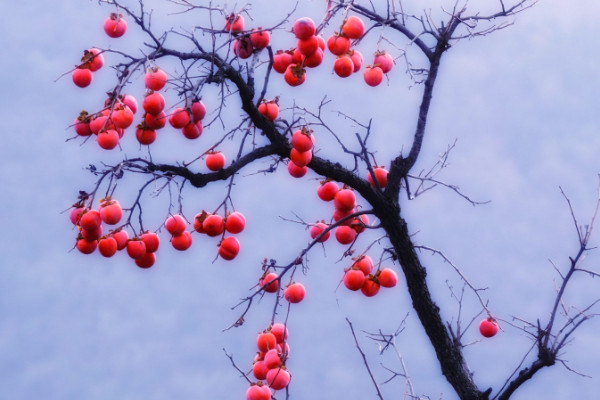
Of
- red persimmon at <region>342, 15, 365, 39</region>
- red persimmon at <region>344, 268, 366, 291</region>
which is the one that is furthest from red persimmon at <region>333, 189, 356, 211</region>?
red persimmon at <region>342, 15, 365, 39</region>

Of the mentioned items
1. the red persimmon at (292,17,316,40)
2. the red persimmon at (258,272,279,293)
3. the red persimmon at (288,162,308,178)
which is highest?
the red persimmon at (292,17,316,40)

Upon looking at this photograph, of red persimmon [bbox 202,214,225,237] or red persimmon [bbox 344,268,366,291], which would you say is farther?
red persimmon [bbox 344,268,366,291]

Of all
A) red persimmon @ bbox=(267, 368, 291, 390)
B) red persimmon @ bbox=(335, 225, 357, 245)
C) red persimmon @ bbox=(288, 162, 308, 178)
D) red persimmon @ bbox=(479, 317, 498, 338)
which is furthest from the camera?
red persimmon @ bbox=(479, 317, 498, 338)

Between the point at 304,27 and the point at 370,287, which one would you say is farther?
the point at 370,287

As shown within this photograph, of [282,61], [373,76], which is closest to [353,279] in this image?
[373,76]

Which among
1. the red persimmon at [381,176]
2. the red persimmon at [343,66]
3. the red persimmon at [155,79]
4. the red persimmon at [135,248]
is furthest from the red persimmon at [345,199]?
the red persimmon at [155,79]

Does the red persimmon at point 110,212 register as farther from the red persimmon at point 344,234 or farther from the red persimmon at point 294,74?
the red persimmon at point 344,234

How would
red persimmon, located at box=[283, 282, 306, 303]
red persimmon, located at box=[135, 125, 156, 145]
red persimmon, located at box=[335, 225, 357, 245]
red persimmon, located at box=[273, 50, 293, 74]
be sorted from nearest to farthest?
red persimmon, located at box=[135, 125, 156, 145] < red persimmon, located at box=[273, 50, 293, 74] < red persimmon, located at box=[283, 282, 306, 303] < red persimmon, located at box=[335, 225, 357, 245]

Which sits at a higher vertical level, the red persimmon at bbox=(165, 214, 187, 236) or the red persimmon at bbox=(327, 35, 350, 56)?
the red persimmon at bbox=(327, 35, 350, 56)

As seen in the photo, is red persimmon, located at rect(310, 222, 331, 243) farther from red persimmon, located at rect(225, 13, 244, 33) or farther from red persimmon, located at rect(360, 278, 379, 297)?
red persimmon, located at rect(225, 13, 244, 33)

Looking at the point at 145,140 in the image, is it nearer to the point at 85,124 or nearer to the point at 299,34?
the point at 85,124

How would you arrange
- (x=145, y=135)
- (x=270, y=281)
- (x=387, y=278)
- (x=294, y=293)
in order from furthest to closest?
1. (x=387, y=278)
2. (x=294, y=293)
3. (x=270, y=281)
4. (x=145, y=135)

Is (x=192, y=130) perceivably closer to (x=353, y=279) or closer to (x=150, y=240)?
(x=150, y=240)

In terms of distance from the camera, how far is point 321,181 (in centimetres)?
378
